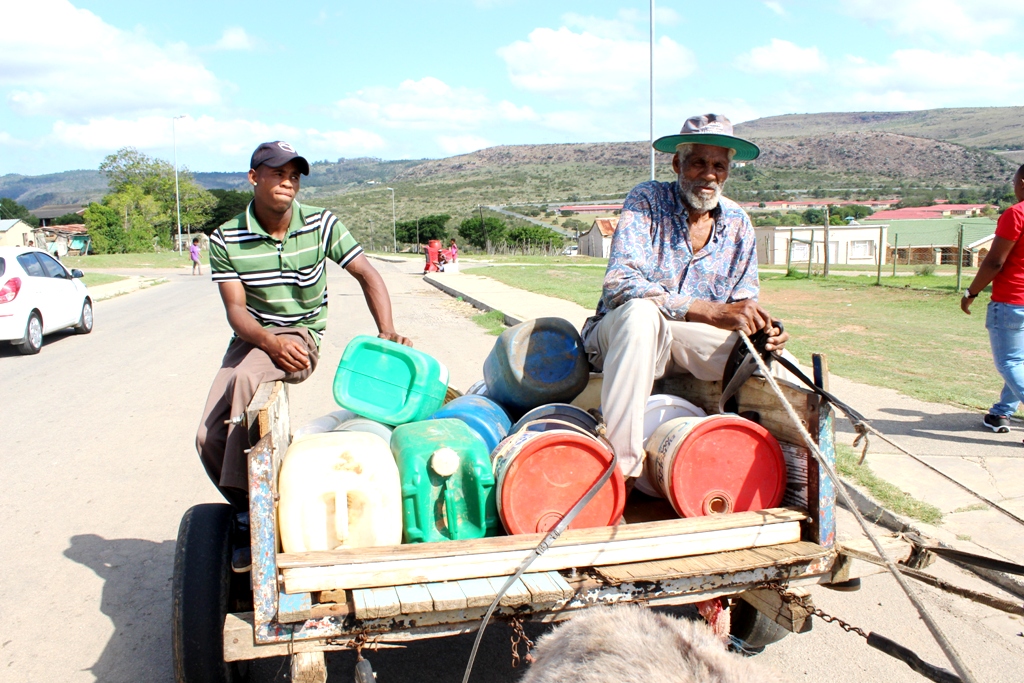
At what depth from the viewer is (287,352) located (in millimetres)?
3590

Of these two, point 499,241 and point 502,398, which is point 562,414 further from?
point 499,241

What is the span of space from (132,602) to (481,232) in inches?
2456

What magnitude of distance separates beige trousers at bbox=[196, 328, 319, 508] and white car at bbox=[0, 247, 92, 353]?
33.5 ft

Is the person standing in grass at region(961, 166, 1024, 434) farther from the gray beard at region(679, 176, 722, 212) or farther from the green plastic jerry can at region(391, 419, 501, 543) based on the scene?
the green plastic jerry can at region(391, 419, 501, 543)

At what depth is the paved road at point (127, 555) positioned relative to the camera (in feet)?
11.4

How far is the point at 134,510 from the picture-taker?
5363mm

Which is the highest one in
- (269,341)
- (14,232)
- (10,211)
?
(10,211)

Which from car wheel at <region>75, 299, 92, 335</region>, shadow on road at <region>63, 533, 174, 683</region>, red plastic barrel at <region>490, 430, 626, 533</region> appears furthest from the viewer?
car wheel at <region>75, 299, 92, 335</region>

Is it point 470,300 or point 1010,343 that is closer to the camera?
point 1010,343

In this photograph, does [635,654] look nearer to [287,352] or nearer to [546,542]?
[546,542]

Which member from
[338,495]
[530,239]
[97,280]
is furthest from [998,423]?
[530,239]

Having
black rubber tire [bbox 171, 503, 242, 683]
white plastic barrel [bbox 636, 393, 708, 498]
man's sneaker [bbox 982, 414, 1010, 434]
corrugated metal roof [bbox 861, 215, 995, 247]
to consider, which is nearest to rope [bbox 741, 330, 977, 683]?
white plastic barrel [bbox 636, 393, 708, 498]

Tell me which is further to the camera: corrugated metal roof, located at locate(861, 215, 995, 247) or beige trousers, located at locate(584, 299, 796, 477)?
corrugated metal roof, located at locate(861, 215, 995, 247)

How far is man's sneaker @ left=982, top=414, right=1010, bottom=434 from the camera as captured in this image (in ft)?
Result: 22.4
